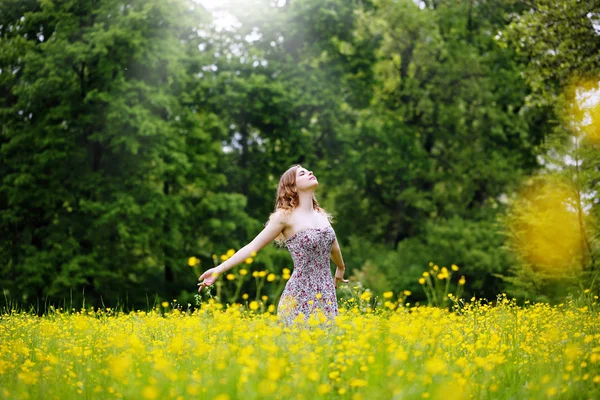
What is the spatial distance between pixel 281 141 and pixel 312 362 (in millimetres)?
19722

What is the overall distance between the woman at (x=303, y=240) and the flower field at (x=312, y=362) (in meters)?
0.95

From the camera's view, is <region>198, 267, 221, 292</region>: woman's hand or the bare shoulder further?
the bare shoulder

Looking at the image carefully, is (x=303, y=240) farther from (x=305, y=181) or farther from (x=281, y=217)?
(x=305, y=181)

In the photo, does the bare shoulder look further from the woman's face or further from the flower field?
the flower field

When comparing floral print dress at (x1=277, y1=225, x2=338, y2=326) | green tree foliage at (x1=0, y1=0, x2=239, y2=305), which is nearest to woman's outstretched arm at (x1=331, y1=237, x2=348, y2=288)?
floral print dress at (x1=277, y1=225, x2=338, y2=326)

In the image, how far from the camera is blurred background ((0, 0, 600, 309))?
14.2m

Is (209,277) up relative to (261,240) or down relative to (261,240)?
down

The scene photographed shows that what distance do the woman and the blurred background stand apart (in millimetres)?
6915

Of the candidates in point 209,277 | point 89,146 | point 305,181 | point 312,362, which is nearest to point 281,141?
point 89,146

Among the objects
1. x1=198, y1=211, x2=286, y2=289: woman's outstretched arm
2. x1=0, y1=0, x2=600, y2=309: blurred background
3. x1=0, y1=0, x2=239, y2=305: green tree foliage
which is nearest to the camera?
x1=198, y1=211, x2=286, y2=289: woman's outstretched arm

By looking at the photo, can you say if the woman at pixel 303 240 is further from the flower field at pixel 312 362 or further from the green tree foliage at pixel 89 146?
the green tree foliage at pixel 89 146

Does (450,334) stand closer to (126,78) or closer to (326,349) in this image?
(326,349)

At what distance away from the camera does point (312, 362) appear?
3.83 metres

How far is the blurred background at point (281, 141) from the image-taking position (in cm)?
1416
